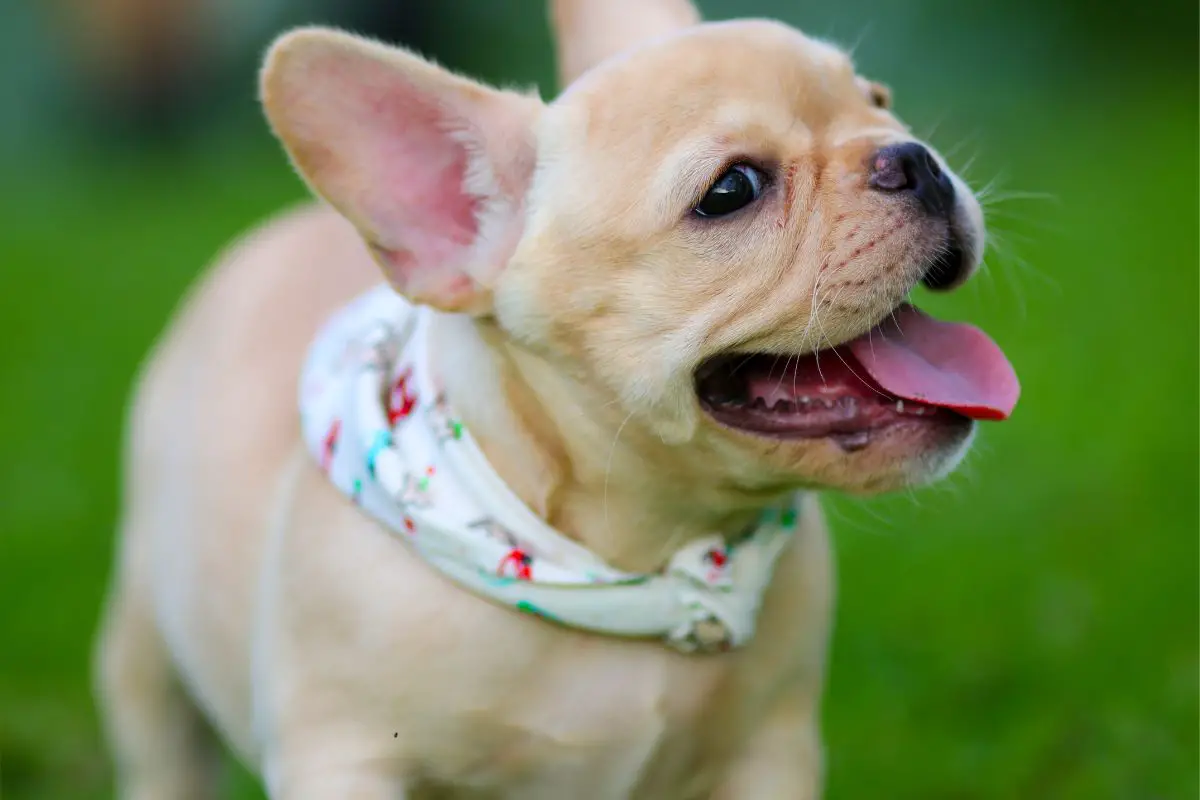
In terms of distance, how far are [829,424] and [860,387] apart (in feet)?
0.31

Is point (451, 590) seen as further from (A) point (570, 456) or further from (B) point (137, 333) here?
(B) point (137, 333)

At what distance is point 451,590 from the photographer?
2.63 meters

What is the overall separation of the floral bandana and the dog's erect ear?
775 mm

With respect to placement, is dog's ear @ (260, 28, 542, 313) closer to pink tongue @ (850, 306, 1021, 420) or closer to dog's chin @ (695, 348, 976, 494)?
dog's chin @ (695, 348, 976, 494)

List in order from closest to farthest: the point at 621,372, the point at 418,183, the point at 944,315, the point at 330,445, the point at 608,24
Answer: the point at 621,372
the point at 418,183
the point at 330,445
the point at 608,24
the point at 944,315

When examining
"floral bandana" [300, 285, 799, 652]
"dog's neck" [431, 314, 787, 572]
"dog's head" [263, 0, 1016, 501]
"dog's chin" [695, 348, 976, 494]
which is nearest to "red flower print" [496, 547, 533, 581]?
"floral bandana" [300, 285, 799, 652]

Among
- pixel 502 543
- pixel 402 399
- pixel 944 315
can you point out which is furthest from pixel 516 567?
pixel 944 315

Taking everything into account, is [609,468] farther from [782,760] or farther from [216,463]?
[216,463]

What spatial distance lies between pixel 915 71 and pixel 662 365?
32.3 ft

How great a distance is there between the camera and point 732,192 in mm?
2516

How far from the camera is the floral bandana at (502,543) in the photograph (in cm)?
260

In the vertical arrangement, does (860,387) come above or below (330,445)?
above

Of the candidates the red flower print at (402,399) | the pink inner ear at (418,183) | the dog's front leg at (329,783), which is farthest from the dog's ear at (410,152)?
the dog's front leg at (329,783)

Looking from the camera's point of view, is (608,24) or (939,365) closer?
(939,365)
